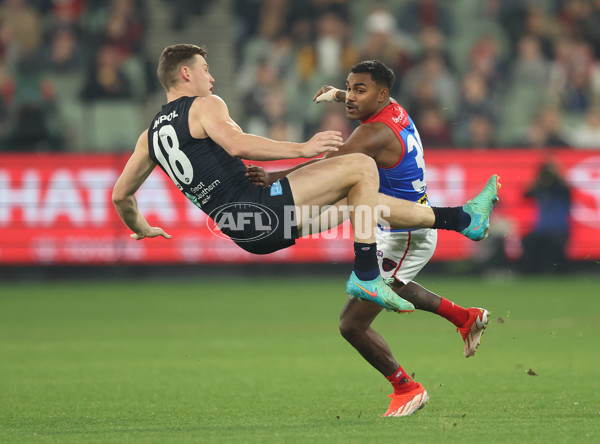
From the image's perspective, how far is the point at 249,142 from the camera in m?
6.42

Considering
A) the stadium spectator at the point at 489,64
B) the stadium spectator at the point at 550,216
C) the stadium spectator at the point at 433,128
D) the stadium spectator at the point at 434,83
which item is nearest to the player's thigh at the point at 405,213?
the stadium spectator at the point at 550,216

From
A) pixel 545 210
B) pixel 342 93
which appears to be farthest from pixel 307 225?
pixel 545 210

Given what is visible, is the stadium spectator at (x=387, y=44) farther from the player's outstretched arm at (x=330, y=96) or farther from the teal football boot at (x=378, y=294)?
the teal football boot at (x=378, y=294)

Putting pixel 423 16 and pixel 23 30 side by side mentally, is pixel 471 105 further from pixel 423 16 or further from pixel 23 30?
pixel 23 30

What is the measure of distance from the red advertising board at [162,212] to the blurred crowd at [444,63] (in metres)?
0.51

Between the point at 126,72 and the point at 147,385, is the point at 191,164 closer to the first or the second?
the point at 147,385

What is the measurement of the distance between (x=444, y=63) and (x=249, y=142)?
1292cm

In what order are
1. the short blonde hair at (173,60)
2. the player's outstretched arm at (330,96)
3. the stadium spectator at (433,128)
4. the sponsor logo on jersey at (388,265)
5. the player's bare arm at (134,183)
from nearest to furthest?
the short blonde hair at (173,60) → the player's bare arm at (134,183) → the player's outstretched arm at (330,96) → the sponsor logo on jersey at (388,265) → the stadium spectator at (433,128)

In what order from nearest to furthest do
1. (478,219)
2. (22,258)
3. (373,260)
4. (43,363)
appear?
(373,260) < (478,219) < (43,363) < (22,258)

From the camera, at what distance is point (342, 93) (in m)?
7.48

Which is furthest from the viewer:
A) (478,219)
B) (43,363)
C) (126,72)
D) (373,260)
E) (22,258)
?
(126,72)

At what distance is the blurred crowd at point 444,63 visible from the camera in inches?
706

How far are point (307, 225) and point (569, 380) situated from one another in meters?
3.05

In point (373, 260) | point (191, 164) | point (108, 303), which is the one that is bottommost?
point (108, 303)
